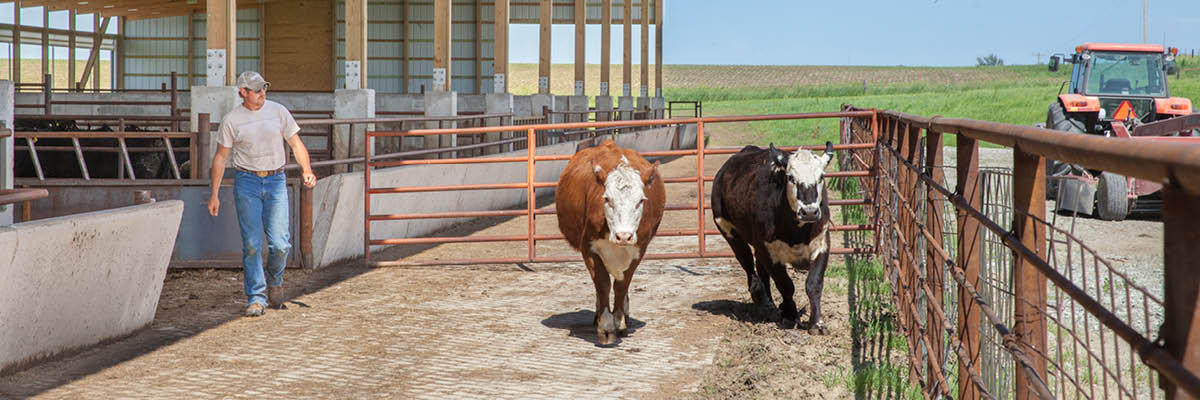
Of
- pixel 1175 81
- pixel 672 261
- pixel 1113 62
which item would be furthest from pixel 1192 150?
pixel 1175 81

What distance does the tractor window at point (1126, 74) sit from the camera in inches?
698

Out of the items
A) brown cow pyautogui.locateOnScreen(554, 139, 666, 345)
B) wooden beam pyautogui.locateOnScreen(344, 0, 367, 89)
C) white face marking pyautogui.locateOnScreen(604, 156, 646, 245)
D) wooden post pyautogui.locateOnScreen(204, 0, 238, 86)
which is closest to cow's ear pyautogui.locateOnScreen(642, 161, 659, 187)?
brown cow pyautogui.locateOnScreen(554, 139, 666, 345)

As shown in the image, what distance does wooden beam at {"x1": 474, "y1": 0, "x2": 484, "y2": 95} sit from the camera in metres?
34.7

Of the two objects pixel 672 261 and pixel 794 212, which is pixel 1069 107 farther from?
pixel 794 212

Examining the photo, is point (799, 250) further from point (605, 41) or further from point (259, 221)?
point (605, 41)

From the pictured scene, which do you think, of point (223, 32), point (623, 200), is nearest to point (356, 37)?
point (223, 32)

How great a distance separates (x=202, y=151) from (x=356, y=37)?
285 inches

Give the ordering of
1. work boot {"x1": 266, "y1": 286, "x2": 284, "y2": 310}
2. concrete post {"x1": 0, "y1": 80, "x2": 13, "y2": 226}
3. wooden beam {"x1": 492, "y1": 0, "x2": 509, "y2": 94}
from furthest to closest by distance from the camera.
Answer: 1. wooden beam {"x1": 492, "y1": 0, "x2": 509, "y2": 94}
2. work boot {"x1": 266, "y1": 286, "x2": 284, "y2": 310}
3. concrete post {"x1": 0, "y1": 80, "x2": 13, "y2": 226}

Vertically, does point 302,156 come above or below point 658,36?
below

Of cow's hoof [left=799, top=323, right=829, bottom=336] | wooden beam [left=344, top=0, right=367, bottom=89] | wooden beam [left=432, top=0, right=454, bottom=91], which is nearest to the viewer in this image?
cow's hoof [left=799, top=323, right=829, bottom=336]

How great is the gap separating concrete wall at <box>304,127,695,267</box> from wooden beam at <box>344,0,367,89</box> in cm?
272

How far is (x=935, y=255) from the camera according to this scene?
484 cm

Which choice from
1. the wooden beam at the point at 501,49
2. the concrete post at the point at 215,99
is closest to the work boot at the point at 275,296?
the concrete post at the point at 215,99

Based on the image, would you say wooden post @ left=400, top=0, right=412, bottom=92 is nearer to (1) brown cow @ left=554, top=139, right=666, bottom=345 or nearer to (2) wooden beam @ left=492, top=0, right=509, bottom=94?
(2) wooden beam @ left=492, top=0, right=509, bottom=94
